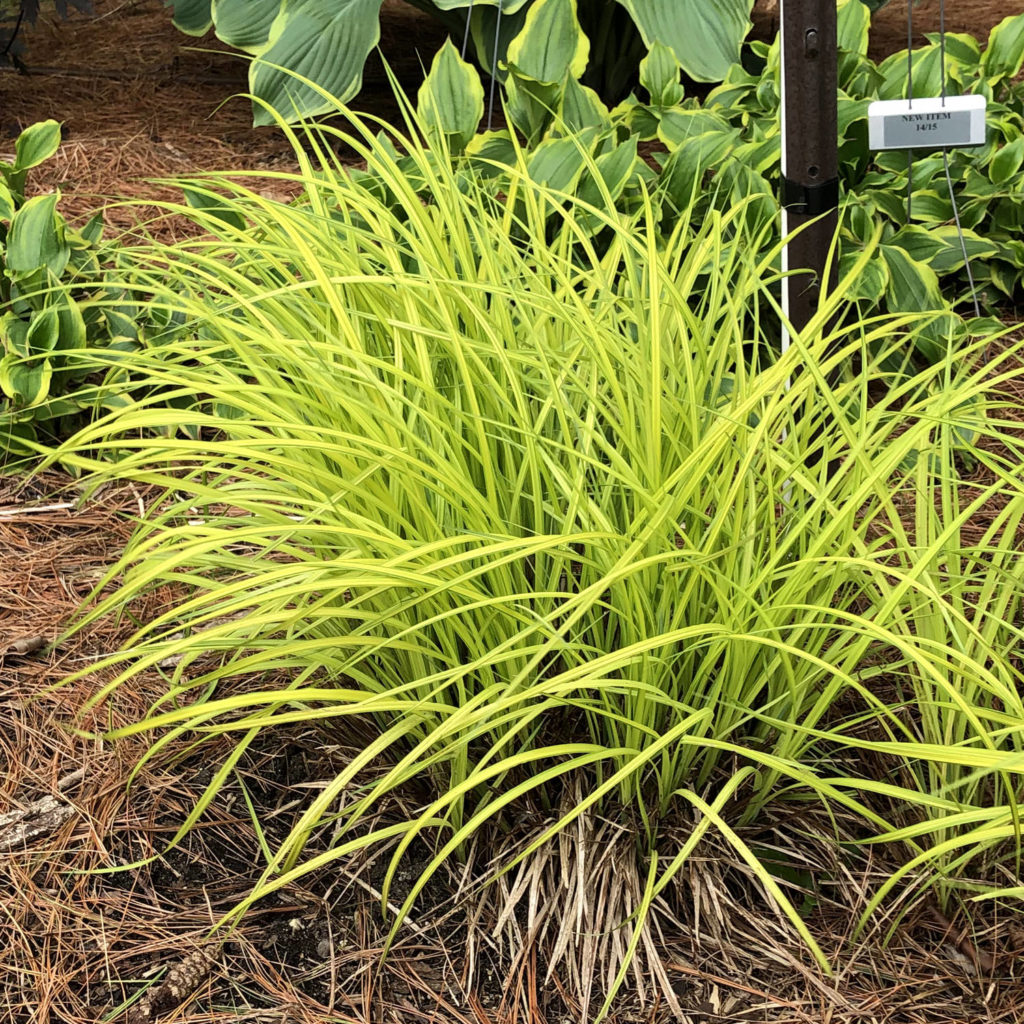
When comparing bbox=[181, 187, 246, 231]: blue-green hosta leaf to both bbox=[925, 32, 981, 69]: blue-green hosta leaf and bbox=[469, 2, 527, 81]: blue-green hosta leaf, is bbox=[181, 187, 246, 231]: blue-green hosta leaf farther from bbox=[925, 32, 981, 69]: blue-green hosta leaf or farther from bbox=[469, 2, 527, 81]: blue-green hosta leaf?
bbox=[925, 32, 981, 69]: blue-green hosta leaf

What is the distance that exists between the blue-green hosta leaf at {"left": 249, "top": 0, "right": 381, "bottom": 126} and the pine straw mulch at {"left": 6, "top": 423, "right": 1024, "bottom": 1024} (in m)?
1.62

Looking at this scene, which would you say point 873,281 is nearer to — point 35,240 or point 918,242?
point 918,242

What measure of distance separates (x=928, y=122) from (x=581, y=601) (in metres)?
0.93

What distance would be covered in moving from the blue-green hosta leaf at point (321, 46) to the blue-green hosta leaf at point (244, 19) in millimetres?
66

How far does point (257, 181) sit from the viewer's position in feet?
8.19

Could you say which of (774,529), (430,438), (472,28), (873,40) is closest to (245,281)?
(430,438)

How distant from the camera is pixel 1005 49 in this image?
84.0 inches

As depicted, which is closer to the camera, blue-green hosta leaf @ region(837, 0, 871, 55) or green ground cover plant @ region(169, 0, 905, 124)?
blue-green hosta leaf @ region(837, 0, 871, 55)

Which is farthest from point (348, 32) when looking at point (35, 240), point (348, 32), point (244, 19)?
point (35, 240)

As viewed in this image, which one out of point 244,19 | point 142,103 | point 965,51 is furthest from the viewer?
point 142,103

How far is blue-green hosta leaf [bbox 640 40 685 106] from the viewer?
2029mm

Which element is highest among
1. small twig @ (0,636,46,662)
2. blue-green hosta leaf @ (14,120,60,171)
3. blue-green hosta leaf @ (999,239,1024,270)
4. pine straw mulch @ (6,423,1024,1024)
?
blue-green hosta leaf @ (14,120,60,171)

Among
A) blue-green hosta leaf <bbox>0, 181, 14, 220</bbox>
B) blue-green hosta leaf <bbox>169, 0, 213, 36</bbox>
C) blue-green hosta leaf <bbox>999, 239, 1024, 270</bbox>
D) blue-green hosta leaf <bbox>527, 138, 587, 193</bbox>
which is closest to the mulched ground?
blue-green hosta leaf <bbox>0, 181, 14, 220</bbox>

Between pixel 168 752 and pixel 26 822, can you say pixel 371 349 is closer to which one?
pixel 168 752
